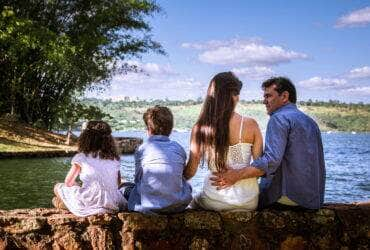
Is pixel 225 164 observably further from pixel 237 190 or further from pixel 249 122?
pixel 249 122

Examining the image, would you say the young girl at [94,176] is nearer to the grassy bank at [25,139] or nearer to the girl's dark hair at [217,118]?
the girl's dark hair at [217,118]

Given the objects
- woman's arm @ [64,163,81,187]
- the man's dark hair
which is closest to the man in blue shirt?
the man's dark hair

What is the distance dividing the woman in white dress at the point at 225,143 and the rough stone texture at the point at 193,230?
13 centimetres

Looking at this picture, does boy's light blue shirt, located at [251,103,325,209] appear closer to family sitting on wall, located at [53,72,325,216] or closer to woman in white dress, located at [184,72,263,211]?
family sitting on wall, located at [53,72,325,216]

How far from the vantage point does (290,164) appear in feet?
13.2

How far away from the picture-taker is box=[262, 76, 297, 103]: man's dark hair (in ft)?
13.6

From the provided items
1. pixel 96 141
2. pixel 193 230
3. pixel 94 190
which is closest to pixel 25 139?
pixel 96 141

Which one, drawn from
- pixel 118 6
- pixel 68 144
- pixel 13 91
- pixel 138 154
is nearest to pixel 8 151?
pixel 68 144

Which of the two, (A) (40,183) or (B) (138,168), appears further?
(A) (40,183)

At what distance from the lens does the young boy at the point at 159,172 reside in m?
3.93

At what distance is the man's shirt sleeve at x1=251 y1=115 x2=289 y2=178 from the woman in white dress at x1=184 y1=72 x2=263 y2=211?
0.31 ft

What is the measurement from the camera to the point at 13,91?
28078 mm

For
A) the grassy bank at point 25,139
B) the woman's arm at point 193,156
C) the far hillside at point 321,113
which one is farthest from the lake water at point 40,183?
the far hillside at point 321,113

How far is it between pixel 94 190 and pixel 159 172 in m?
0.52
